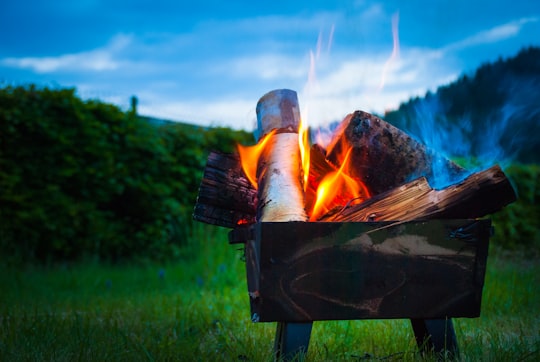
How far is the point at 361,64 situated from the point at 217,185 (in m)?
0.99

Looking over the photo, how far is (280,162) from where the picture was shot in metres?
2.60

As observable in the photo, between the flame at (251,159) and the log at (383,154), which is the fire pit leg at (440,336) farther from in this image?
the flame at (251,159)

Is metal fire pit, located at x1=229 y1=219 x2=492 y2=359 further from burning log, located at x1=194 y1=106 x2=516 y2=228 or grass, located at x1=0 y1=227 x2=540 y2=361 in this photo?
grass, located at x1=0 y1=227 x2=540 y2=361

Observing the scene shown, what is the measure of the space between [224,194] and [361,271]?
897 millimetres

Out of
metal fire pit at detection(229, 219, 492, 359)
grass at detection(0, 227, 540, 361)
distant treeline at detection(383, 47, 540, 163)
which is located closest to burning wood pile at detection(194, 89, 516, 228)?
metal fire pit at detection(229, 219, 492, 359)

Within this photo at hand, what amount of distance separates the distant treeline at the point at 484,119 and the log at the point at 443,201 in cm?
59

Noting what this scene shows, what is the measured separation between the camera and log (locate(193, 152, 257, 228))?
2.74 metres

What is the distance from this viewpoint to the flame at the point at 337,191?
2650 millimetres

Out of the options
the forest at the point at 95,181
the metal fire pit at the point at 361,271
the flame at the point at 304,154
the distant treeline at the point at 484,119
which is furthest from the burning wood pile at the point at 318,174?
the forest at the point at 95,181

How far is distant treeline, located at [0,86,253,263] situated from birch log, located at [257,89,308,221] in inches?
173

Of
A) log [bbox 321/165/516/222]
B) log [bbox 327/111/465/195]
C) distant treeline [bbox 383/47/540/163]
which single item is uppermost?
distant treeline [bbox 383/47/540/163]

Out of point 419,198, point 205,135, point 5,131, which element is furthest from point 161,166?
point 419,198

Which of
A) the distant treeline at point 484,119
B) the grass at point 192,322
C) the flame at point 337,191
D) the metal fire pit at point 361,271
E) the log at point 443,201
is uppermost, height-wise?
the distant treeline at point 484,119

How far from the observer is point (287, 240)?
81.4 inches
